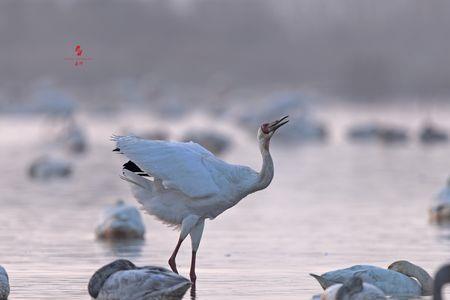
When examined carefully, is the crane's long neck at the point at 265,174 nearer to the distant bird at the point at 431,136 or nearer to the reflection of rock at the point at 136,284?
the reflection of rock at the point at 136,284

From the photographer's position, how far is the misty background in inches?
2564

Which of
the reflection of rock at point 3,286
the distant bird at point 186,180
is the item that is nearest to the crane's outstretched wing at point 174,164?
the distant bird at point 186,180

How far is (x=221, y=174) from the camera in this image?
40.1ft

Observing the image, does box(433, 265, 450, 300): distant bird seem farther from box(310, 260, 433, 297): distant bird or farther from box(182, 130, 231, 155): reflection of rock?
box(182, 130, 231, 155): reflection of rock

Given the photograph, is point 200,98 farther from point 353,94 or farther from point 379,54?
point 379,54

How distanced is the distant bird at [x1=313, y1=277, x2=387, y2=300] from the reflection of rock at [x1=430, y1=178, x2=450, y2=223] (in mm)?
6549

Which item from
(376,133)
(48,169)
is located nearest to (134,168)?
(48,169)

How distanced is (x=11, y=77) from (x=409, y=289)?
186ft

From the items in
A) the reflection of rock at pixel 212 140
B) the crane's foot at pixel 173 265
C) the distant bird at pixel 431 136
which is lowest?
the crane's foot at pixel 173 265

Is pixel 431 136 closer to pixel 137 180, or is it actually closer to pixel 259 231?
pixel 259 231

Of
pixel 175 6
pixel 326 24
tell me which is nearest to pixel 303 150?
pixel 175 6

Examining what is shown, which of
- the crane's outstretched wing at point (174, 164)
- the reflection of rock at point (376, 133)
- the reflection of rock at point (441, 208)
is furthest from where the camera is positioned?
the reflection of rock at point (376, 133)

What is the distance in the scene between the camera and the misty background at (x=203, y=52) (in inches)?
2564

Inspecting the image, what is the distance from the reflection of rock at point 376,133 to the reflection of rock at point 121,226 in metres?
19.0
